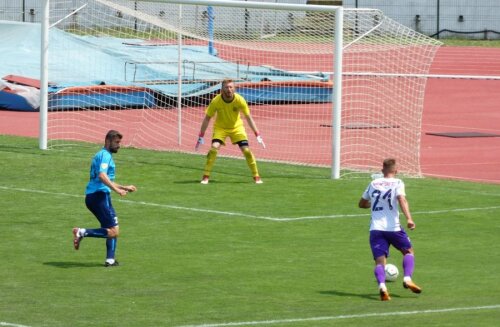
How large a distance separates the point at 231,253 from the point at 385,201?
11.0ft

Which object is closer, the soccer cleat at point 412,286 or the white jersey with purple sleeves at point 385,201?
the soccer cleat at point 412,286

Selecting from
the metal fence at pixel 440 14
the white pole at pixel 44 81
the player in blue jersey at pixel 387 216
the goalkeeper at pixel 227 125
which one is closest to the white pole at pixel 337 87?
the goalkeeper at pixel 227 125

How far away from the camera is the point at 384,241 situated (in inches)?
561

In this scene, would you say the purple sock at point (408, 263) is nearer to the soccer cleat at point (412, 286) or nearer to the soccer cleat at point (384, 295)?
the soccer cleat at point (412, 286)

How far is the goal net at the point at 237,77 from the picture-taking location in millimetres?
27906

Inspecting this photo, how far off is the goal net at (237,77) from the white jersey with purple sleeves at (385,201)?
1095 cm

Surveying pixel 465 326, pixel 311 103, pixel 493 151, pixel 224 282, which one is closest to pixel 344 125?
pixel 493 151

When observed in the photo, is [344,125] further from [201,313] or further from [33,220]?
[201,313]

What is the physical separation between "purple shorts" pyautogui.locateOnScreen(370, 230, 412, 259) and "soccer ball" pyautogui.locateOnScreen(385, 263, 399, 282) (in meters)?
0.71

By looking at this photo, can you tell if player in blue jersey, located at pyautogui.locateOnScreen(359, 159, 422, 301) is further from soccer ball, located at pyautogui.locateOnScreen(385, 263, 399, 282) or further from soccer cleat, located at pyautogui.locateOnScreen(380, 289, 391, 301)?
soccer ball, located at pyautogui.locateOnScreen(385, 263, 399, 282)

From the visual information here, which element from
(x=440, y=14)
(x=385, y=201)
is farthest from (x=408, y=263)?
(x=440, y=14)

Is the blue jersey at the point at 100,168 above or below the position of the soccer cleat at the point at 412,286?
above

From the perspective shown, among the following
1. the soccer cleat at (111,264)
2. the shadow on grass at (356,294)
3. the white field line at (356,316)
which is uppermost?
the soccer cleat at (111,264)

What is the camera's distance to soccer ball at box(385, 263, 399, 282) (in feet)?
49.0
